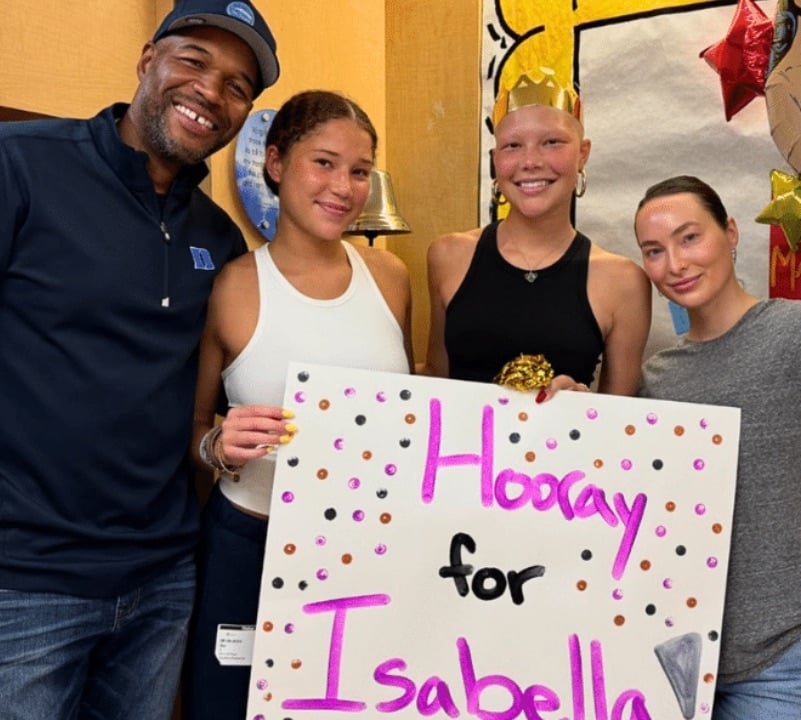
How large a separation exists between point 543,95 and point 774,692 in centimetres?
→ 105

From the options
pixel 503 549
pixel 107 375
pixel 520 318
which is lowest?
pixel 503 549

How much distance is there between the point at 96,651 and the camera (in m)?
1.28

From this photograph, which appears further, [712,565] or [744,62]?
[744,62]

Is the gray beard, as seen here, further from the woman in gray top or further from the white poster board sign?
the woman in gray top

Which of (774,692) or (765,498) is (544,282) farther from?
(774,692)

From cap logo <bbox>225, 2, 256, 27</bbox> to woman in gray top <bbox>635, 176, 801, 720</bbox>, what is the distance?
731mm

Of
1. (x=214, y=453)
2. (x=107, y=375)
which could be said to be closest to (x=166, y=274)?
(x=107, y=375)

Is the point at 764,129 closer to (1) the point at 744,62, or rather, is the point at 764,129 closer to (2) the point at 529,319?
(1) the point at 744,62

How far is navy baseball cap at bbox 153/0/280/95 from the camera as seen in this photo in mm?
1291

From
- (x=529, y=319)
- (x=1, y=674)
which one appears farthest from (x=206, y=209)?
(x=1, y=674)

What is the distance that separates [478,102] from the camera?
2654 millimetres

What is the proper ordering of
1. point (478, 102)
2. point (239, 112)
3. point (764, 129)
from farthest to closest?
point (478, 102)
point (764, 129)
point (239, 112)

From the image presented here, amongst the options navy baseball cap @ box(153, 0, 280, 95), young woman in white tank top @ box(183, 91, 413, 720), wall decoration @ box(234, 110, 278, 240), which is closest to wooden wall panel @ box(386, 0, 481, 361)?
wall decoration @ box(234, 110, 278, 240)

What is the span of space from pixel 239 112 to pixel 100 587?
783 millimetres
